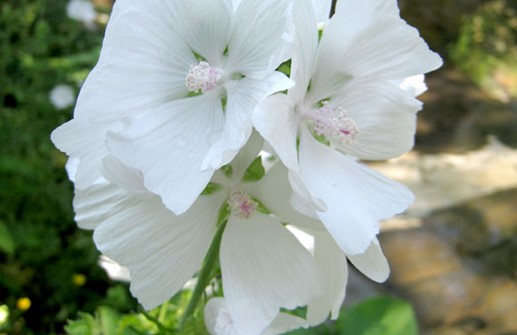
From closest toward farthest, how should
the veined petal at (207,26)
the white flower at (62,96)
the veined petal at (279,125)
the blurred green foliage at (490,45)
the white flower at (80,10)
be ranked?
the veined petal at (279,125) < the veined petal at (207,26) < the white flower at (62,96) < the white flower at (80,10) < the blurred green foliage at (490,45)

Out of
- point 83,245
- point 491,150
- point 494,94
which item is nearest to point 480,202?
point 491,150

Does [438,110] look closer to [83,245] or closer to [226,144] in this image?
[83,245]

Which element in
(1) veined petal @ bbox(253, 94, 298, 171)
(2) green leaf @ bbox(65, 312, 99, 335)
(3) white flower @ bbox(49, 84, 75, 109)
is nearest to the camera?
(1) veined petal @ bbox(253, 94, 298, 171)

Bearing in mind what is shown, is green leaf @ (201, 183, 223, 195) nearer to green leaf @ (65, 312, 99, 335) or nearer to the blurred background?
the blurred background

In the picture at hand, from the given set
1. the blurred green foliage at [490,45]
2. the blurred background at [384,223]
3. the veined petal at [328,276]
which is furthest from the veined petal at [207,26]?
the blurred green foliage at [490,45]

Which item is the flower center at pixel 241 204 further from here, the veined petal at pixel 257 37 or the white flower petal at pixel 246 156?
the veined petal at pixel 257 37

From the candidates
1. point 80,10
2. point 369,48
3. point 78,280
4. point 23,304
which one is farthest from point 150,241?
point 80,10

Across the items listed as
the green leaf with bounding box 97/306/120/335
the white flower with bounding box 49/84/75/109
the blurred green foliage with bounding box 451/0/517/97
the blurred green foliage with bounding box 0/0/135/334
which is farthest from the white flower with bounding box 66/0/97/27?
the blurred green foliage with bounding box 451/0/517/97
